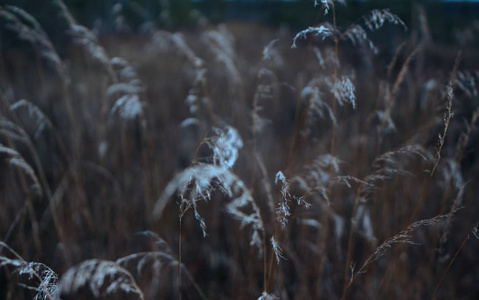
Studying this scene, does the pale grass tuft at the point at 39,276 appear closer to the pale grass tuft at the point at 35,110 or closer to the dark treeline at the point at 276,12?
the pale grass tuft at the point at 35,110

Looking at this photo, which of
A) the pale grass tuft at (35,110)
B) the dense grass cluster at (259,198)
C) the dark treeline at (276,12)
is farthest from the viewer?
the dark treeline at (276,12)

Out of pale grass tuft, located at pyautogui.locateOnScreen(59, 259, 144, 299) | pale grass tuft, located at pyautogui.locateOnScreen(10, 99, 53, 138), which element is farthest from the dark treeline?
pale grass tuft, located at pyautogui.locateOnScreen(59, 259, 144, 299)

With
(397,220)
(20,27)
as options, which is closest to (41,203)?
(20,27)

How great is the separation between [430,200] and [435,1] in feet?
38.5

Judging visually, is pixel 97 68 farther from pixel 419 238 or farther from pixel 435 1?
pixel 435 1

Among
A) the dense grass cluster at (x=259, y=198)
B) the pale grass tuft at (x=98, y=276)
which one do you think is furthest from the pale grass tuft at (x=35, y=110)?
the pale grass tuft at (x=98, y=276)

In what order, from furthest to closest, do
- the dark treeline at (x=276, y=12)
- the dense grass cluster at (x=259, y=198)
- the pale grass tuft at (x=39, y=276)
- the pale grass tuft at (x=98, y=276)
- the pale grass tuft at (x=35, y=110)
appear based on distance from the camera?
1. the dark treeline at (x=276, y=12)
2. the pale grass tuft at (x=35, y=110)
3. the dense grass cluster at (x=259, y=198)
4. the pale grass tuft at (x=98, y=276)
5. the pale grass tuft at (x=39, y=276)

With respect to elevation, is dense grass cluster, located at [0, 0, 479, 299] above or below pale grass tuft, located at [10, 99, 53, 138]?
below

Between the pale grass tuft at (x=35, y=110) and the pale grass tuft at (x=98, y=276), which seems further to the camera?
the pale grass tuft at (x=35, y=110)

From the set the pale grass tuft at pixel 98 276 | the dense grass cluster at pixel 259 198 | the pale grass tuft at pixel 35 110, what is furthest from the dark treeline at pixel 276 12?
the pale grass tuft at pixel 98 276

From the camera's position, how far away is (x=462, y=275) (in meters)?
2.01

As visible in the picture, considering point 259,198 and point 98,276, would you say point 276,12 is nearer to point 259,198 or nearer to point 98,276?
point 259,198

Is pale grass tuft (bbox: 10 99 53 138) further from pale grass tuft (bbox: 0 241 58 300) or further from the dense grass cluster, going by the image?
pale grass tuft (bbox: 0 241 58 300)

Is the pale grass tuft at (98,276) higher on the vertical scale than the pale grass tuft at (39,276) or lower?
lower
